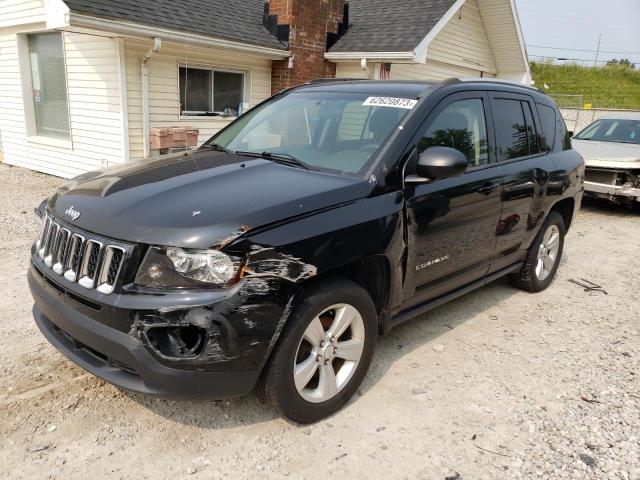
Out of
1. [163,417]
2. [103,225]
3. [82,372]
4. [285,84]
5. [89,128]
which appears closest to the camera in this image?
[103,225]

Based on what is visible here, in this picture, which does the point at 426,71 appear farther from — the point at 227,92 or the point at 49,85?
the point at 49,85

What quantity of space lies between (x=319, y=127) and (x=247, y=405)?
1.88m

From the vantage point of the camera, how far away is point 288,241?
2461mm

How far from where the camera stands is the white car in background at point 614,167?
347 inches

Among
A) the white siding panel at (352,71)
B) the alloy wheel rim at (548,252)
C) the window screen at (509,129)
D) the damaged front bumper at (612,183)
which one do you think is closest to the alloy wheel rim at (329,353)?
the window screen at (509,129)

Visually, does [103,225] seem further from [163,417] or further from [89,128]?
[89,128]

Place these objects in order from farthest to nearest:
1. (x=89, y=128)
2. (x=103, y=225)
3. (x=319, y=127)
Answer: (x=89, y=128), (x=319, y=127), (x=103, y=225)

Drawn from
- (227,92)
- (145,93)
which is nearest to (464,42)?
(227,92)

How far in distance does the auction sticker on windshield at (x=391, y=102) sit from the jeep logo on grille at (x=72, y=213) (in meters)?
1.97

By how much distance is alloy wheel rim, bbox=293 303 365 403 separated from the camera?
2705 mm

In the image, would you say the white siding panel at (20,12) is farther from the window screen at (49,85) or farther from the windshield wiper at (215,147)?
the windshield wiper at (215,147)

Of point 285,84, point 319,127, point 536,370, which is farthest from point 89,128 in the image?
point 536,370

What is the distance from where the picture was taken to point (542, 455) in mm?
2713

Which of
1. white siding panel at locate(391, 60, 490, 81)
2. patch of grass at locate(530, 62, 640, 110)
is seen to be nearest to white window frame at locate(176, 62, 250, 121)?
white siding panel at locate(391, 60, 490, 81)
